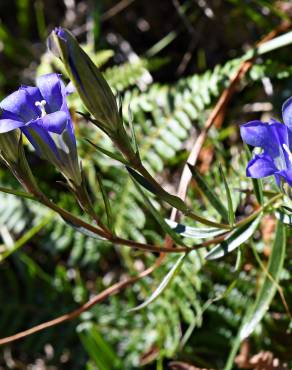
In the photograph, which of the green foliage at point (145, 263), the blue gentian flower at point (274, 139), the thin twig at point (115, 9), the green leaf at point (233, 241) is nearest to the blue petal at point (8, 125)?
the blue gentian flower at point (274, 139)

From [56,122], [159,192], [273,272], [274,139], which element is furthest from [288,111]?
[273,272]

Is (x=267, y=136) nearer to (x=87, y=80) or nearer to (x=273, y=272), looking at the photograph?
(x=87, y=80)

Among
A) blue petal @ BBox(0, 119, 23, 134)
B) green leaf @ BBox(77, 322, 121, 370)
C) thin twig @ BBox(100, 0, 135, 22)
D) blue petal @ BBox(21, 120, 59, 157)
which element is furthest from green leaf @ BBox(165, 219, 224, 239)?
thin twig @ BBox(100, 0, 135, 22)

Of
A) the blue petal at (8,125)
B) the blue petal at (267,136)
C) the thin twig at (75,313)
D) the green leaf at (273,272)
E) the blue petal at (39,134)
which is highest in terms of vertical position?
the blue petal at (8,125)

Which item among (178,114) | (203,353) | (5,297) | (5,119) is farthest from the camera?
(5,297)

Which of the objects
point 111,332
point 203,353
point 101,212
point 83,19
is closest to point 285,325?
point 203,353

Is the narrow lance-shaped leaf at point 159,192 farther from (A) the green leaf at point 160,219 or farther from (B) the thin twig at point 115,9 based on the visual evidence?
(B) the thin twig at point 115,9

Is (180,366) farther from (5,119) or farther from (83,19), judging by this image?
(83,19)
